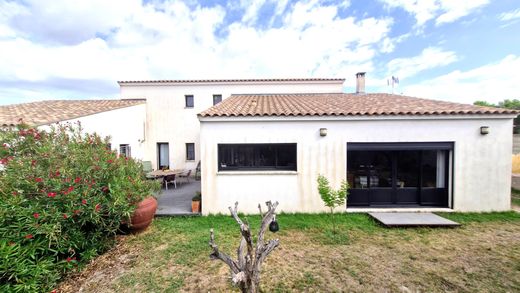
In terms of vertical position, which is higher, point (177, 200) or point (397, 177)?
point (397, 177)

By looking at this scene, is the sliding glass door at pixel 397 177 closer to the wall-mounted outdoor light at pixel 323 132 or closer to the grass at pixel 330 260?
the wall-mounted outdoor light at pixel 323 132

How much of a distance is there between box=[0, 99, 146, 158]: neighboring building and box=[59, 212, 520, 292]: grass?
220 inches

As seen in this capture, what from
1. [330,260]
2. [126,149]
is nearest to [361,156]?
[330,260]

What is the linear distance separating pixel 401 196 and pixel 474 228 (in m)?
2.10

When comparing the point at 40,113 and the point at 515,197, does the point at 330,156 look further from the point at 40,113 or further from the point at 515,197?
the point at 40,113

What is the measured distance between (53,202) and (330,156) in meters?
7.90

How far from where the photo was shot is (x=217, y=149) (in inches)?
299

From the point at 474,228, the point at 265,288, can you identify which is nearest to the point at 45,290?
the point at 265,288

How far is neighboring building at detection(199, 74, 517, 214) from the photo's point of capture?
7398 mm

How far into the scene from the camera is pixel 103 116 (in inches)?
381

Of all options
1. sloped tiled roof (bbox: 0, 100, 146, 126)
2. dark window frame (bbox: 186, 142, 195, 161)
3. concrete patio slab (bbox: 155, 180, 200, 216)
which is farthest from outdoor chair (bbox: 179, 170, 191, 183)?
sloped tiled roof (bbox: 0, 100, 146, 126)

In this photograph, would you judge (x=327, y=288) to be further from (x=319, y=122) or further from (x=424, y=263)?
(x=319, y=122)

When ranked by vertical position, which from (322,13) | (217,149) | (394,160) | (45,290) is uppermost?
(322,13)

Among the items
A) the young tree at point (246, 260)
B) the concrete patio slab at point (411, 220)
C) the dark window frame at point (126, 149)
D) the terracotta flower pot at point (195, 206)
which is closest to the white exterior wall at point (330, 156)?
the terracotta flower pot at point (195, 206)
